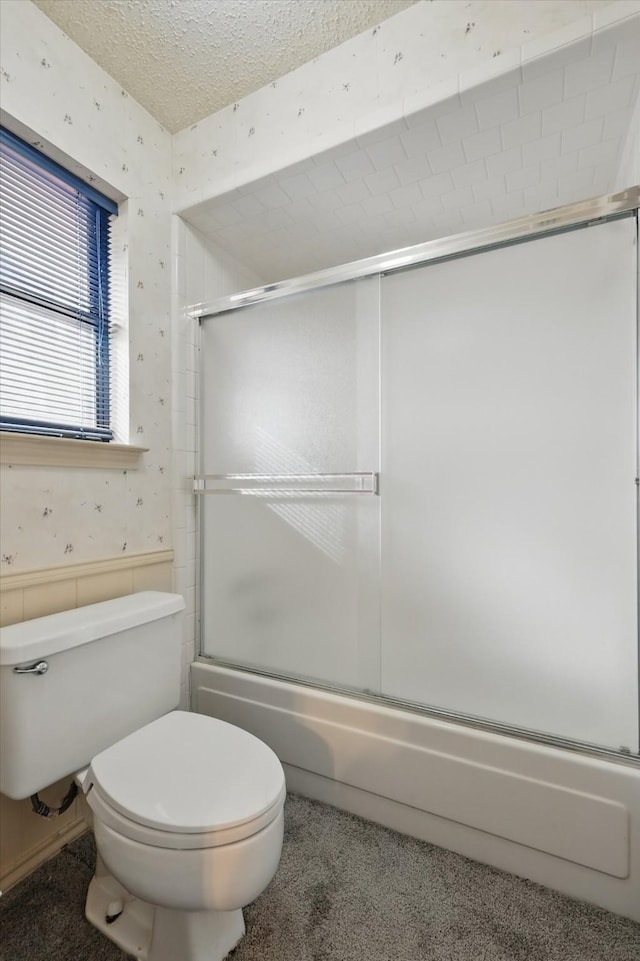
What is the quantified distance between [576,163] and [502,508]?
1229 mm

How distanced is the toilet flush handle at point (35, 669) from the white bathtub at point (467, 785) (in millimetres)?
774

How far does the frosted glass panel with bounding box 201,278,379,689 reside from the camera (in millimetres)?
1525

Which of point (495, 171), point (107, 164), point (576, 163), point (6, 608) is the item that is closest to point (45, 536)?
point (6, 608)

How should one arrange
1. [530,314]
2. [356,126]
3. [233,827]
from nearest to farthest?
[233,827] → [530,314] → [356,126]

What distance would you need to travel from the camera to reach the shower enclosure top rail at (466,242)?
1158mm

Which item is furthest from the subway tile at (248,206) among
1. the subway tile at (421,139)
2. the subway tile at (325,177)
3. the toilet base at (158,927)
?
the toilet base at (158,927)

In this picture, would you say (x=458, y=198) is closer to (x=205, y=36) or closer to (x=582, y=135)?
(x=582, y=135)

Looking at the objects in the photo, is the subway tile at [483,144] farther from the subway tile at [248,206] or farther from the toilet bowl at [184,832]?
the toilet bowl at [184,832]

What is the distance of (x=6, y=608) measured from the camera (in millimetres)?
1230

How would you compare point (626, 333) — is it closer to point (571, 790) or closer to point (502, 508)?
point (502, 508)

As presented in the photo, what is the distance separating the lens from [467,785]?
130cm

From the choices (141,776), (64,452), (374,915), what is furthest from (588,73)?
(374,915)

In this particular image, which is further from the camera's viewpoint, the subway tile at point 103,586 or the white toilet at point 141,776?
the subway tile at point 103,586

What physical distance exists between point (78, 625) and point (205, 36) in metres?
1.80
